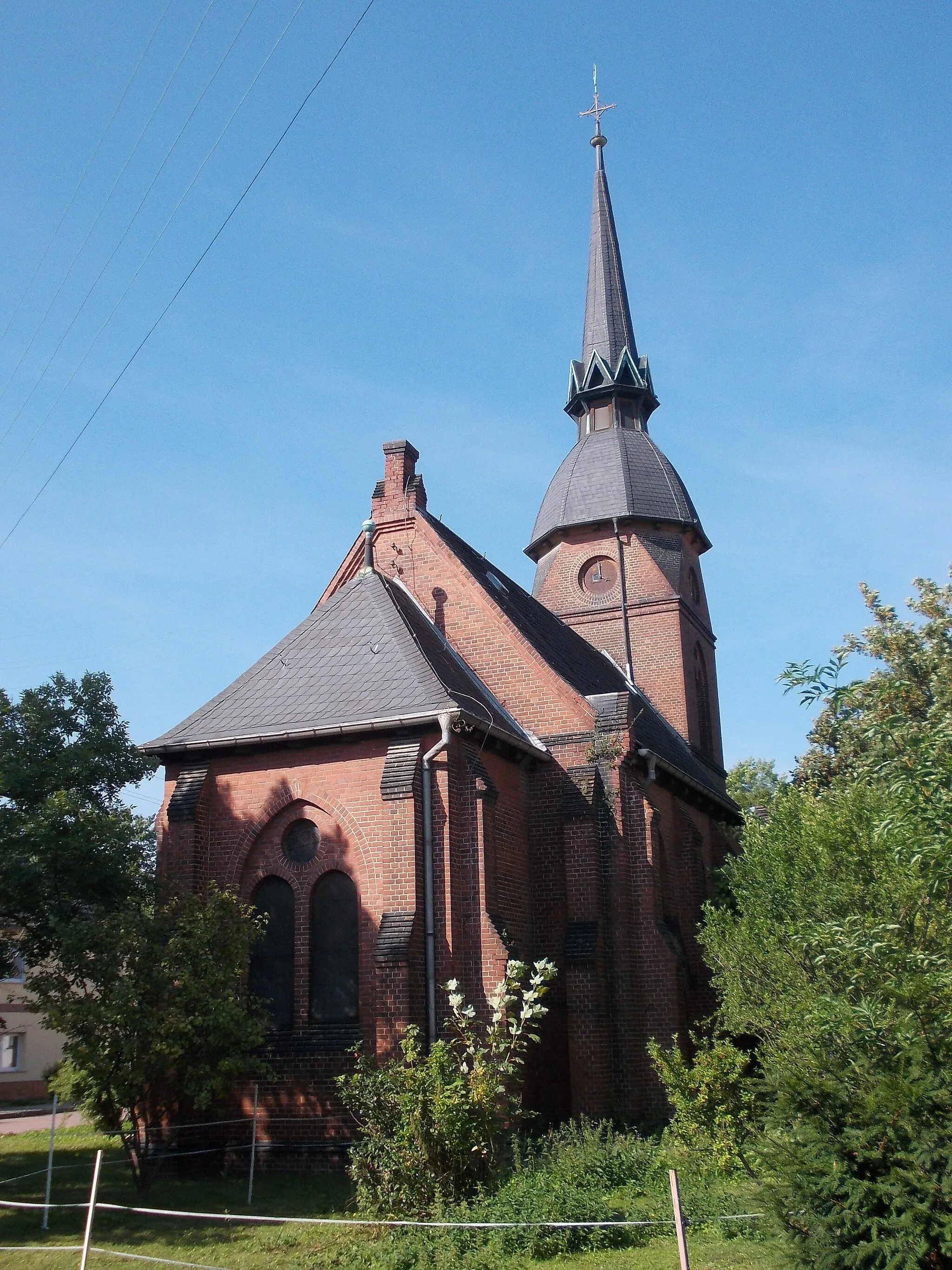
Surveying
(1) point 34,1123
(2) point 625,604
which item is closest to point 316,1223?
(1) point 34,1123

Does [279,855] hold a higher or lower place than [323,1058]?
higher

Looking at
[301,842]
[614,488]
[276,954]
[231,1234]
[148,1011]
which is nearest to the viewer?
[231,1234]

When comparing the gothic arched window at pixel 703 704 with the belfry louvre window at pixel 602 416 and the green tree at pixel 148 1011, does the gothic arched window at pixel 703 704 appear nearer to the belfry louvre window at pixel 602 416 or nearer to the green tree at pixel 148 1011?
the belfry louvre window at pixel 602 416

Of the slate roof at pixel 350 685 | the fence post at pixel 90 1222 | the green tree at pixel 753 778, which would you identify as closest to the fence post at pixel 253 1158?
the fence post at pixel 90 1222

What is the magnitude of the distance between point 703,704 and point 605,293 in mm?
13897

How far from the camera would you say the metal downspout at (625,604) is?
30.8 meters

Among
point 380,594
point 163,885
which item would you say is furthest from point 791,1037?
point 380,594

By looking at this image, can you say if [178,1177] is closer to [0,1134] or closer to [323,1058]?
[323,1058]

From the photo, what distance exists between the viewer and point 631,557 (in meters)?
31.3

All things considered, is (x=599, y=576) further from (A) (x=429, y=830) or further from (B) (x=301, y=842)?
(A) (x=429, y=830)

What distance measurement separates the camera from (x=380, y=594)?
21.0m

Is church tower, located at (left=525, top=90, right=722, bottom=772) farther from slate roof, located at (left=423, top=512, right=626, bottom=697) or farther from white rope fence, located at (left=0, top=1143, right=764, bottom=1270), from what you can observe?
white rope fence, located at (left=0, top=1143, right=764, bottom=1270)

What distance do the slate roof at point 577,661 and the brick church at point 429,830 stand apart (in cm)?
19

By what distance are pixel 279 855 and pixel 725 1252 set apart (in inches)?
371
